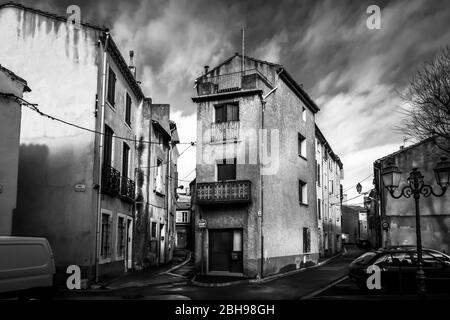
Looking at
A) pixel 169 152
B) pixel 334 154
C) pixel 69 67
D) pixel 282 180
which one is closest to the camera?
pixel 69 67

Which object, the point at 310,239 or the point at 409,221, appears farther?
the point at 409,221

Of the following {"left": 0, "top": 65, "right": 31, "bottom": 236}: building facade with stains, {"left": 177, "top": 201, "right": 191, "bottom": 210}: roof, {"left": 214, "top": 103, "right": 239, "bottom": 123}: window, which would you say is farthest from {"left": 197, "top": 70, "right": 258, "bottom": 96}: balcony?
{"left": 177, "top": 201, "right": 191, "bottom": 210}: roof

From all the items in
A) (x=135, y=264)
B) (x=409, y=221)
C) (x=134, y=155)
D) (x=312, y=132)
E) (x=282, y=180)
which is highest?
(x=312, y=132)

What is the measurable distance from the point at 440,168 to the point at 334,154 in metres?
33.6

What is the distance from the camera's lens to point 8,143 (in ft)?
45.8

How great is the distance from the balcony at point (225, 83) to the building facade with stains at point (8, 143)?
32.9ft

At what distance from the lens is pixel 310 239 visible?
1053 inches

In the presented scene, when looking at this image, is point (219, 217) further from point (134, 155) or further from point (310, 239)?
point (310, 239)

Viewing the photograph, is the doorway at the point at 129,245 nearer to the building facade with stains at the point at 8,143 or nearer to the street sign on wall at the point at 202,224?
the street sign on wall at the point at 202,224

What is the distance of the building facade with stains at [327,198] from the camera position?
37.0m

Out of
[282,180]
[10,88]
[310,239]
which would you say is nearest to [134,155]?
[282,180]

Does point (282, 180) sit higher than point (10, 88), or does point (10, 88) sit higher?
point (10, 88)

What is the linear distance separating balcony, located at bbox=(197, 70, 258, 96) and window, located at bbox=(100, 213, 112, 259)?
8034mm

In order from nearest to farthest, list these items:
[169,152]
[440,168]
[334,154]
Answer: [440,168]
[169,152]
[334,154]
